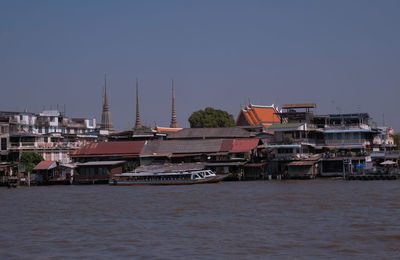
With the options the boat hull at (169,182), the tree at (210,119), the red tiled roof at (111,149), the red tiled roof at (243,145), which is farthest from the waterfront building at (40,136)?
the red tiled roof at (243,145)

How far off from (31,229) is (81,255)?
6085 mm

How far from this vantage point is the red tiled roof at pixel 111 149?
56.6m

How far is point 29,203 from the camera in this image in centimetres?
3331

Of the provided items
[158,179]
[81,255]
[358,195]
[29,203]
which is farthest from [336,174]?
[81,255]

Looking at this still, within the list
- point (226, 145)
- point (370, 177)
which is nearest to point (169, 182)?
point (226, 145)

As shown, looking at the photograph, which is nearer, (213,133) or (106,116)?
(213,133)

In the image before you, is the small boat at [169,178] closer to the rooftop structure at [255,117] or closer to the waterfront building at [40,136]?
the waterfront building at [40,136]

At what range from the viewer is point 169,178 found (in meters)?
48.3

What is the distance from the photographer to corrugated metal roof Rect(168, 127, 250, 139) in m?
57.8

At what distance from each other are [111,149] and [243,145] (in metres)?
12.5

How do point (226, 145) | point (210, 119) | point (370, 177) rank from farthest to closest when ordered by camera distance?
point (210, 119)
point (226, 145)
point (370, 177)

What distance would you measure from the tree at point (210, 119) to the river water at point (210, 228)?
3789 cm

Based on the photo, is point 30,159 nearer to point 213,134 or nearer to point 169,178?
point 169,178

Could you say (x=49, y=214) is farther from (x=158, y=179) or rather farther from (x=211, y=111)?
(x=211, y=111)
